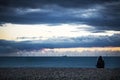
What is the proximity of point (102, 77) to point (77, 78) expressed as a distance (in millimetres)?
1909

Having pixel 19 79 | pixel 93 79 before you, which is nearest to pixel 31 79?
pixel 19 79

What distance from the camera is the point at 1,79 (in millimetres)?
26172

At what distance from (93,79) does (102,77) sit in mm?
Result: 1471

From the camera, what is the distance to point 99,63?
3884cm

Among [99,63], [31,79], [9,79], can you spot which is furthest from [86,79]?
[99,63]

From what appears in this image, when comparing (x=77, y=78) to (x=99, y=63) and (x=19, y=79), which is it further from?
(x=99, y=63)

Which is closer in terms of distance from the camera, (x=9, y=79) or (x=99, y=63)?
(x=9, y=79)

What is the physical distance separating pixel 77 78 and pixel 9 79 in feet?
16.0

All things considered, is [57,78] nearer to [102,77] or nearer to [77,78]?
[77,78]

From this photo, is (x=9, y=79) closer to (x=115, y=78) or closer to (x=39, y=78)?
(x=39, y=78)

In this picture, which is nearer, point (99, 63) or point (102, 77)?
point (102, 77)

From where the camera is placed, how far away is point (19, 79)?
1027 inches

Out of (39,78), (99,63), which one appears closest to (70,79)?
(39,78)

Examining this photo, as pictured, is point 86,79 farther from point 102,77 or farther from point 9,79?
point 9,79
